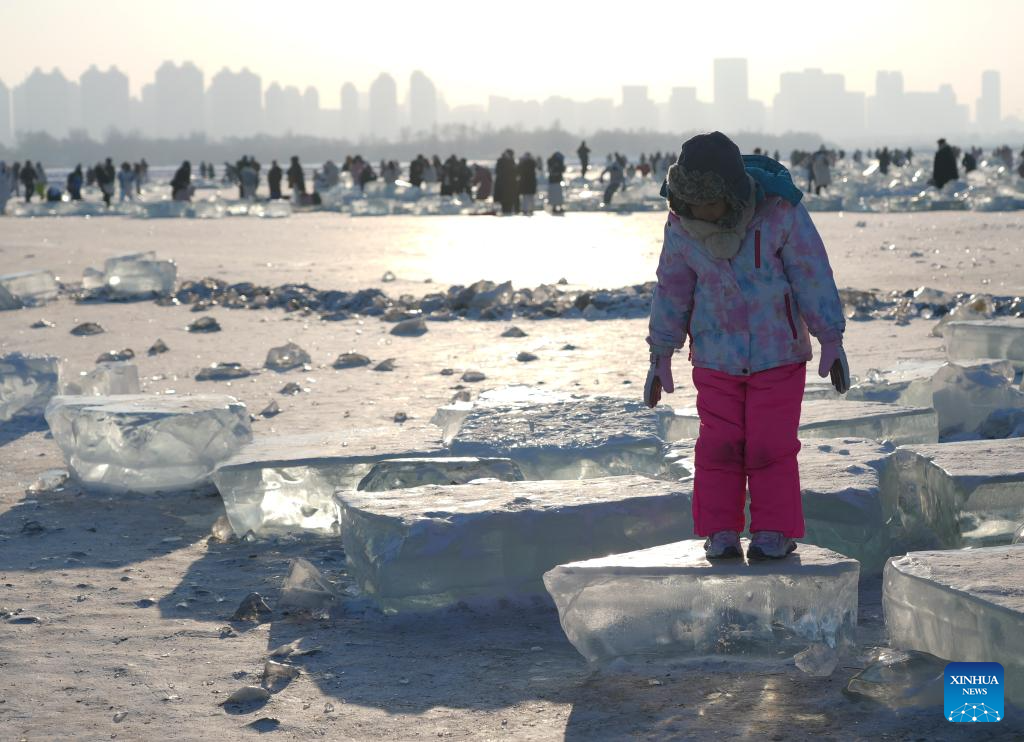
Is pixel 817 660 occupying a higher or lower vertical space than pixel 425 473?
lower

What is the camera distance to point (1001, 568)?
3066 mm

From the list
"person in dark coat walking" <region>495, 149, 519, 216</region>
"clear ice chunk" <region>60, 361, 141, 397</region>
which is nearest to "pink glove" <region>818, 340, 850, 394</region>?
"clear ice chunk" <region>60, 361, 141, 397</region>

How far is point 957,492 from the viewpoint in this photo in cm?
385

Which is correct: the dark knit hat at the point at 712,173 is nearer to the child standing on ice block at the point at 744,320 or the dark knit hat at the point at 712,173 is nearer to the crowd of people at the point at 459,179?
the child standing on ice block at the point at 744,320

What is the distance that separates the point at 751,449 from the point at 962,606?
26.1 inches

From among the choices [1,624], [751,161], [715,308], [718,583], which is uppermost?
[751,161]

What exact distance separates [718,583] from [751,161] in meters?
1.06

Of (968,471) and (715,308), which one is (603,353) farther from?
(715,308)

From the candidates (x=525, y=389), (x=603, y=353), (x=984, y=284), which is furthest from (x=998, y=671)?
(x=984, y=284)

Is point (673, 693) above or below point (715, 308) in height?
below

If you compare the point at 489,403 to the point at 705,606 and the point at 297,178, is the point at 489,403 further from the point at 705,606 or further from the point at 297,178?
the point at 297,178

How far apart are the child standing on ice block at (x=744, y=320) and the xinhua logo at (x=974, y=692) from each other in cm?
61

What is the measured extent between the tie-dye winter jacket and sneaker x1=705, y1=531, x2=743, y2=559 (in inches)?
16.5

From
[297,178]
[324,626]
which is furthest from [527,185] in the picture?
[324,626]
